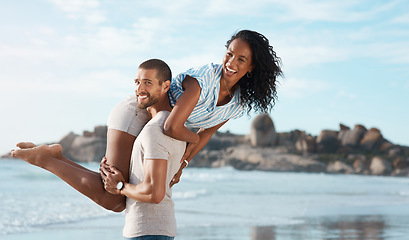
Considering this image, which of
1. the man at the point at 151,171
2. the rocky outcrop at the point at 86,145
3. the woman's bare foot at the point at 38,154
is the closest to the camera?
the man at the point at 151,171

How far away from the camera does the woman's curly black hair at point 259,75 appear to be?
3186 mm

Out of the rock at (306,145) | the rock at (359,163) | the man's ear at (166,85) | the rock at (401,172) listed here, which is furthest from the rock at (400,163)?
the man's ear at (166,85)

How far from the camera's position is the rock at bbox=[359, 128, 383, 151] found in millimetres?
34625

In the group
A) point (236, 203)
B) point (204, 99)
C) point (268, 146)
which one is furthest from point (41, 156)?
point (268, 146)

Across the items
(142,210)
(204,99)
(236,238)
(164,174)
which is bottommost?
(236,238)

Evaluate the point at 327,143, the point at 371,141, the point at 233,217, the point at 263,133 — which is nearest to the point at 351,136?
the point at 371,141

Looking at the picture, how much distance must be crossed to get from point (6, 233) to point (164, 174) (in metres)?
5.84

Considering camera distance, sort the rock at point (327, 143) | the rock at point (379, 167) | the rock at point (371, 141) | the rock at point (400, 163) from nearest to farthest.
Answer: the rock at point (379, 167), the rock at point (400, 163), the rock at point (371, 141), the rock at point (327, 143)

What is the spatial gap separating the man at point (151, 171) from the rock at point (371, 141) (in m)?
33.7

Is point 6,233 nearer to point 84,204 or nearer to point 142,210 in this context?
point 84,204

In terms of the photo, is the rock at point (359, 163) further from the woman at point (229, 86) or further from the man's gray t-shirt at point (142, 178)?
the man's gray t-shirt at point (142, 178)

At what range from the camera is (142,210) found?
8.48 ft

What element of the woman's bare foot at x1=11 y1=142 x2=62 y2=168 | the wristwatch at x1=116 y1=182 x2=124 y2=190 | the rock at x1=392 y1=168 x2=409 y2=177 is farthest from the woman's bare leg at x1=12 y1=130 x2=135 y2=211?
the rock at x1=392 y1=168 x2=409 y2=177

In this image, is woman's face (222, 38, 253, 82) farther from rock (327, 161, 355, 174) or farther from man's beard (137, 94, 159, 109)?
rock (327, 161, 355, 174)
